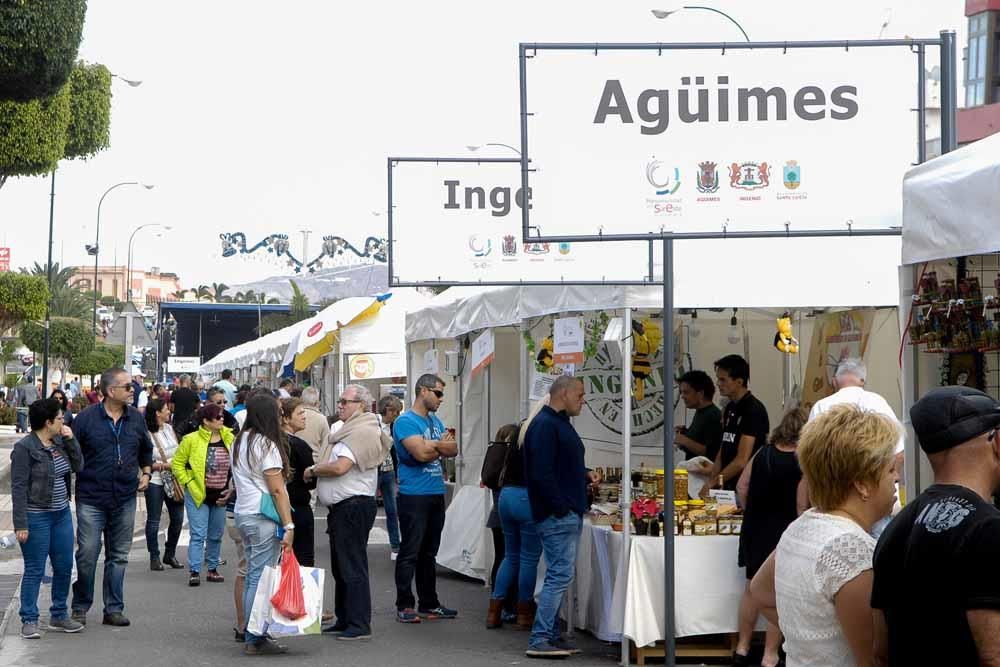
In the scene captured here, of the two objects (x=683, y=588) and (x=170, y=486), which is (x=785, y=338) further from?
(x=170, y=486)

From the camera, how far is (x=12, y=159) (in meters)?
22.4

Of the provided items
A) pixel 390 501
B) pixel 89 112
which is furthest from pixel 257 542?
pixel 89 112

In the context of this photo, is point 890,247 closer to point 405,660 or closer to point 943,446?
point 405,660

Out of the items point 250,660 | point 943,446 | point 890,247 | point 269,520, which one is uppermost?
point 890,247

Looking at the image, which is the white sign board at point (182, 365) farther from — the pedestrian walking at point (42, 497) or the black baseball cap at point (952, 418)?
the black baseball cap at point (952, 418)

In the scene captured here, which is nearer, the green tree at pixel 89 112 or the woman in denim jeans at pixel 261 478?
the woman in denim jeans at pixel 261 478

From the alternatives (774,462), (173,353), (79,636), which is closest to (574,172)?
(774,462)

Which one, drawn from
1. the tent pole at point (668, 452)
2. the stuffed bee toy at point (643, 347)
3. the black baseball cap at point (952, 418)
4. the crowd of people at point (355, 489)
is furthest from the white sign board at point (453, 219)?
the black baseball cap at point (952, 418)

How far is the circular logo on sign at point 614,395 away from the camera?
11.9 meters

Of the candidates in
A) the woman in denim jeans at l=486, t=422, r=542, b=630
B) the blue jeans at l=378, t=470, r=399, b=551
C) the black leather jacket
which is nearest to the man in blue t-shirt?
the woman in denim jeans at l=486, t=422, r=542, b=630

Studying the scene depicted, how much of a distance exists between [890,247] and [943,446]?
21.8 feet

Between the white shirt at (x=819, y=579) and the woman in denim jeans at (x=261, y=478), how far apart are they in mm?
6065

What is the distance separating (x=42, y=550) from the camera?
9.66 meters

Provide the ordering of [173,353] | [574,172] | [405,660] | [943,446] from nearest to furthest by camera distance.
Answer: [943,446] → [574,172] → [405,660] → [173,353]
